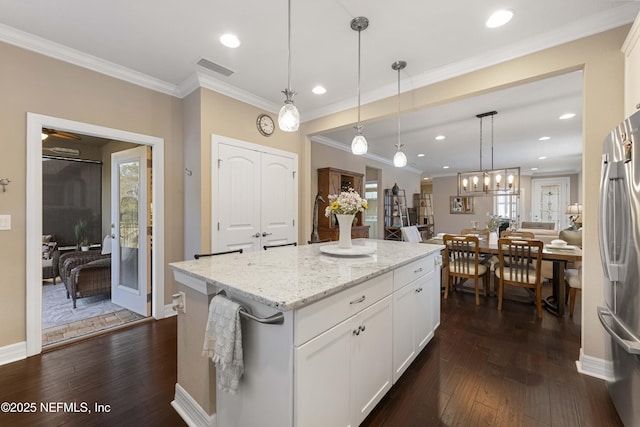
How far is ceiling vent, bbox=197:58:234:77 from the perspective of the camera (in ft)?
8.97

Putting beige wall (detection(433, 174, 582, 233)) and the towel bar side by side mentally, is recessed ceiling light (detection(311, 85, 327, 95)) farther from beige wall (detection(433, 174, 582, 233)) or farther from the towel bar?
beige wall (detection(433, 174, 582, 233))

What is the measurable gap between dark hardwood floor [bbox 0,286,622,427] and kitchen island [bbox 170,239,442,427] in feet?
0.73

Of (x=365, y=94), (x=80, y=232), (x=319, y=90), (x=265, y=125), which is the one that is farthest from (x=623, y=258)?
(x=80, y=232)

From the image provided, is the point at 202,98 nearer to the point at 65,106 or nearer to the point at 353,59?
the point at 65,106

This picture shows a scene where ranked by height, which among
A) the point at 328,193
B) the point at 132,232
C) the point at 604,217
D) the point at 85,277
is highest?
the point at 328,193

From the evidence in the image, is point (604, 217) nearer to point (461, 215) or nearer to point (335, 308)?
point (335, 308)

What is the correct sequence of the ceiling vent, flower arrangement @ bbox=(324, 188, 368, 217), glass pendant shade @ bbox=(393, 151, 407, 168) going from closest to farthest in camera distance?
flower arrangement @ bbox=(324, 188, 368, 217) < the ceiling vent < glass pendant shade @ bbox=(393, 151, 407, 168)

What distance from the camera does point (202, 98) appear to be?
10.0 ft

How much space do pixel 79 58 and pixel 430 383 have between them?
4.24m

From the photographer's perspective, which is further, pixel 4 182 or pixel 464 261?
pixel 464 261

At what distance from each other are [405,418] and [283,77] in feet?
10.9

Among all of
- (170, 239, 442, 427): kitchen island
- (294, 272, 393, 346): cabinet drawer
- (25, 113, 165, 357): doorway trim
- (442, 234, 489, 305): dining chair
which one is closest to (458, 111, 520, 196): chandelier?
(442, 234, 489, 305): dining chair

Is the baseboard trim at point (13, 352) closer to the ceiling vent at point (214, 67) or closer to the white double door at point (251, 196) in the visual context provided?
the white double door at point (251, 196)

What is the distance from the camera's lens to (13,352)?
2268 mm
